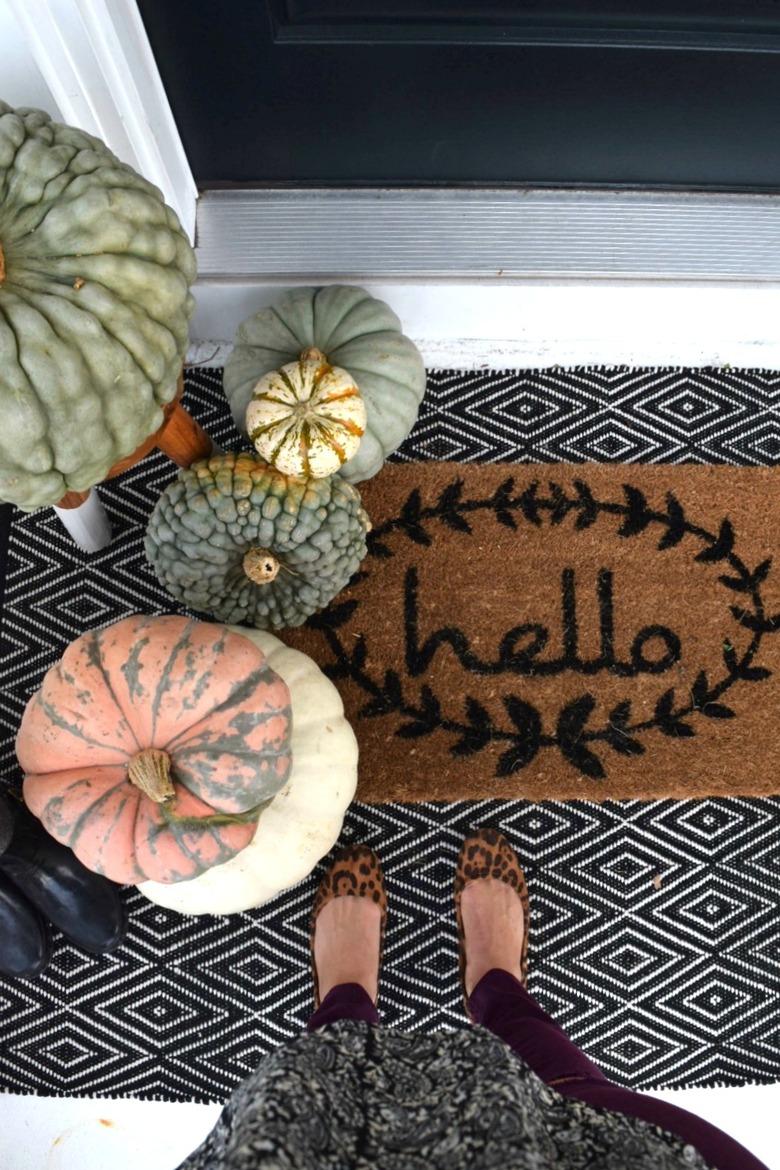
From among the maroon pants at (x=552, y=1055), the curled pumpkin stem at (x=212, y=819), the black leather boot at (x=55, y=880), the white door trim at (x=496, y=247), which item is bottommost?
the maroon pants at (x=552, y=1055)

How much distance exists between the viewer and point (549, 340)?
1.57 metres

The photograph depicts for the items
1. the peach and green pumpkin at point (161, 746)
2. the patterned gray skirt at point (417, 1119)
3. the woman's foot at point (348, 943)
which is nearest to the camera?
the patterned gray skirt at point (417, 1119)

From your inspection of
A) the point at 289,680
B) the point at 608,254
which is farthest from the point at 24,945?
the point at 608,254

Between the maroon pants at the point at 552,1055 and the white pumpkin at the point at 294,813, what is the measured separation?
198mm

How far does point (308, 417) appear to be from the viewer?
121cm

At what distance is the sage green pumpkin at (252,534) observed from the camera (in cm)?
122

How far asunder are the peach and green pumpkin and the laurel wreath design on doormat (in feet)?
1.28

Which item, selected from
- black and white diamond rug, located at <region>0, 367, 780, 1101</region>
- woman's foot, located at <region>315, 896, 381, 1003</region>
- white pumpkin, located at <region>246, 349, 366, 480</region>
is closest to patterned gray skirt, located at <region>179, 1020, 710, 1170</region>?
woman's foot, located at <region>315, 896, 381, 1003</region>

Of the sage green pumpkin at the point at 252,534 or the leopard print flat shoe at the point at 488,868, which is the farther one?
the leopard print flat shoe at the point at 488,868

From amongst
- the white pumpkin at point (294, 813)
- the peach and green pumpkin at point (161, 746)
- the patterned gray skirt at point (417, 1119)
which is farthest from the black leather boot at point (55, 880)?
the patterned gray skirt at point (417, 1119)

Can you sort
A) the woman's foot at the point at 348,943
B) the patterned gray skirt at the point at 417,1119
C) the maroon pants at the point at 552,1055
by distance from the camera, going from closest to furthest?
1. the patterned gray skirt at the point at 417,1119
2. the maroon pants at the point at 552,1055
3. the woman's foot at the point at 348,943

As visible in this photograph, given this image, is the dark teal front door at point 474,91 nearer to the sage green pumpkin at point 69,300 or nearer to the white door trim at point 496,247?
the white door trim at point 496,247

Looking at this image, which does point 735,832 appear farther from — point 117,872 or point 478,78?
point 478,78

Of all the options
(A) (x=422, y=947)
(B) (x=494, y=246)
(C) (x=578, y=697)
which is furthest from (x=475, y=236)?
(A) (x=422, y=947)
